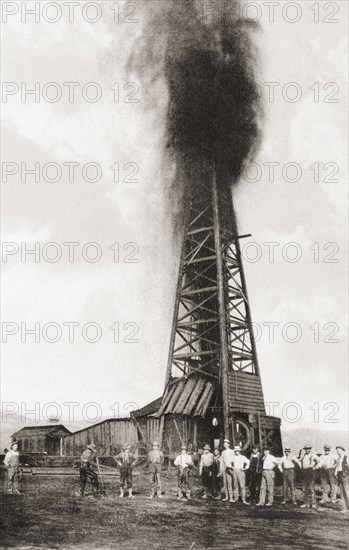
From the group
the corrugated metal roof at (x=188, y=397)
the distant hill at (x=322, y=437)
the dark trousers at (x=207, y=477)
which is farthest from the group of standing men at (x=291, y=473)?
the corrugated metal roof at (x=188, y=397)

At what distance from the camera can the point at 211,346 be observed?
1716cm

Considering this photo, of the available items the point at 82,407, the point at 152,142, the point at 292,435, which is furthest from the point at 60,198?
the point at 292,435

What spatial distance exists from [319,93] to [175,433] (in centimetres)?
996

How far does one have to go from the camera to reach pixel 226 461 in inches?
486

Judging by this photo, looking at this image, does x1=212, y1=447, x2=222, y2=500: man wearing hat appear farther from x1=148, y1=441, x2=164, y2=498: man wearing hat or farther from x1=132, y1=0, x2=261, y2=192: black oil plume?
x1=132, y1=0, x2=261, y2=192: black oil plume

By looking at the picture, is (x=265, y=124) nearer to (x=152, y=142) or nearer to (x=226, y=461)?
(x=152, y=142)

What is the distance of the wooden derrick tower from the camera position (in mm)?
15931

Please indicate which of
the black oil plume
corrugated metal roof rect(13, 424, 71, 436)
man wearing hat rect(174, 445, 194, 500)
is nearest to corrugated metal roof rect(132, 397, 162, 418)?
corrugated metal roof rect(13, 424, 71, 436)

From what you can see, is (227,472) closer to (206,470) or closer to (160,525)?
(206,470)

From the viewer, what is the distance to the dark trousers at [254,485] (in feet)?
41.5

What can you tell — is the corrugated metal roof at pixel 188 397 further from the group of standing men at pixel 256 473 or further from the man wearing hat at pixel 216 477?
the group of standing men at pixel 256 473

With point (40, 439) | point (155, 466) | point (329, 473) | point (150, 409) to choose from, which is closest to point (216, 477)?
point (155, 466)

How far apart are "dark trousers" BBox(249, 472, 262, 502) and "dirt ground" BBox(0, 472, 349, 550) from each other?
3.13 ft

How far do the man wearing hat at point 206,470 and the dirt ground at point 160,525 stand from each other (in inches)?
44.8
